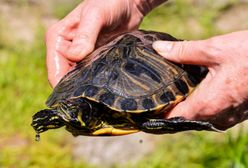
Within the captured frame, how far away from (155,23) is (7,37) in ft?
4.23

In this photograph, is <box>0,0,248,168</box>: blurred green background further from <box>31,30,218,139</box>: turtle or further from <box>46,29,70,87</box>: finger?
<box>31,30,218,139</box>: turtle

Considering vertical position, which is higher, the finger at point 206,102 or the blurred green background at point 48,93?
the finger at point 206,102

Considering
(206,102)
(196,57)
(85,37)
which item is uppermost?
(85,37)

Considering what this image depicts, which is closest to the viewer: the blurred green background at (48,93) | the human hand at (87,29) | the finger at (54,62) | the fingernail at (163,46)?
the fingernail at (163,46)

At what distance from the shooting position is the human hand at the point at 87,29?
10.2 feet

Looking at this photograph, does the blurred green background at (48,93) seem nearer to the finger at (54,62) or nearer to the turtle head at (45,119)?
the finger at (54,62)

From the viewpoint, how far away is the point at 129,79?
9.75ft

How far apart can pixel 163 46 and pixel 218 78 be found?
31 centimetres

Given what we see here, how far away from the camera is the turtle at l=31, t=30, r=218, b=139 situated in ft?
9.45

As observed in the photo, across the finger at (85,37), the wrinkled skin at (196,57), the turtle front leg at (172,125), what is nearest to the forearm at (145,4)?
the wrinkled skin at (196,57)

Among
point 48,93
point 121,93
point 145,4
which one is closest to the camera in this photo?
point 121,93

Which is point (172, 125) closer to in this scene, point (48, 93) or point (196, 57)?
point (196, 57)

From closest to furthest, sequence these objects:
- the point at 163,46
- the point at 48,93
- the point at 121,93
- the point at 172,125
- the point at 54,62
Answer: the point at 172,125
the point at 121,93
the point at 163,46
the point at 54,62
the point at 48,93

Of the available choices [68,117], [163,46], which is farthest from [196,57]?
[68,117]
